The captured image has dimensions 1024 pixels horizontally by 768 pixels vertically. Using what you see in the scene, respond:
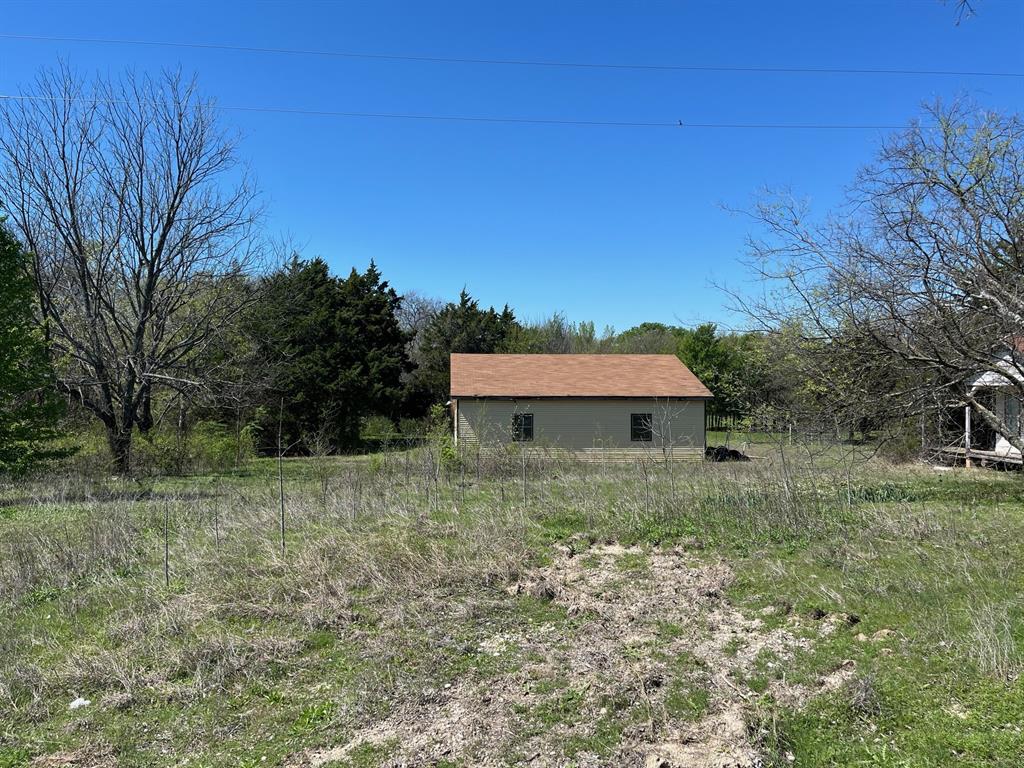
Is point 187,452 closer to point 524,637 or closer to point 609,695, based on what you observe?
point 524,637

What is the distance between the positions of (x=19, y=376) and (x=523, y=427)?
1665 cm

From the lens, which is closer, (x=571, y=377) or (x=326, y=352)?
(x=571, y=377)

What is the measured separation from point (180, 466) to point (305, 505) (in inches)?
475

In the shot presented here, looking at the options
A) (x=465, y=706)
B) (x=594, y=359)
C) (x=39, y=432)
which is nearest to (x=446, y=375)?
(x=594, y=359)

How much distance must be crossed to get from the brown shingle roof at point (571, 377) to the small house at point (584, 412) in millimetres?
42

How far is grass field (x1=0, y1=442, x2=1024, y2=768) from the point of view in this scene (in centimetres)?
377

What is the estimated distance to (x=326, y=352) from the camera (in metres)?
32.9

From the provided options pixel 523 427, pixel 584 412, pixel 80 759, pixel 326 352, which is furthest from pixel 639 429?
pixel 80 759

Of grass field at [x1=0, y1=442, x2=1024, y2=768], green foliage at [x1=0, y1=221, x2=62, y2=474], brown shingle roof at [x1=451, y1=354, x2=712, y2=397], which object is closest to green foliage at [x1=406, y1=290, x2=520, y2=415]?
brown shingle roof at [x1=451, y1=354, x2=712, y2=397]

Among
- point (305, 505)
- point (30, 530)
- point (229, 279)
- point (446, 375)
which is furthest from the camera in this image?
point (446, 375)

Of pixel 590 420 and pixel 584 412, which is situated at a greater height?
pixel 584 412

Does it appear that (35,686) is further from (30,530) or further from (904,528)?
(904,528)

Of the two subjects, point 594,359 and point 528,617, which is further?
Result: point 594,359

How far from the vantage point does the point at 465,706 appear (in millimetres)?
4215
